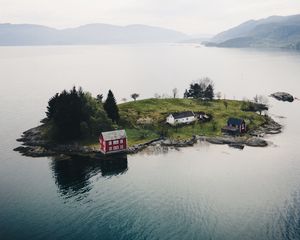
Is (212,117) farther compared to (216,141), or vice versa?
(212,117)

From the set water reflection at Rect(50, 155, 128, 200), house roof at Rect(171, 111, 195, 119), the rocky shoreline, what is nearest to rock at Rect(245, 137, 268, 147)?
the rocky shoreline

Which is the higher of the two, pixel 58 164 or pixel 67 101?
pixel 67 101

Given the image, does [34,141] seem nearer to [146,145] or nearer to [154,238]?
[146,145]

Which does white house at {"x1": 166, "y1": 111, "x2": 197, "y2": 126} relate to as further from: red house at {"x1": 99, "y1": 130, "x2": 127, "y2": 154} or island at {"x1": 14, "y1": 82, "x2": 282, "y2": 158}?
red house at {"x1": 99, "y1": 130, "x2": 127, "y2": 154}

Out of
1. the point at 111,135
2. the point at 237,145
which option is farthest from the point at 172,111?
the point at 111,135

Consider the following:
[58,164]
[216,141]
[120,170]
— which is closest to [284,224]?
[120,170]

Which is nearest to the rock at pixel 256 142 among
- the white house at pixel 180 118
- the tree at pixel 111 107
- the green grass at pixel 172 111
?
the green grass at pixel 172 111

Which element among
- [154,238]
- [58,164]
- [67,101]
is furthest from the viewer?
[67,101]
